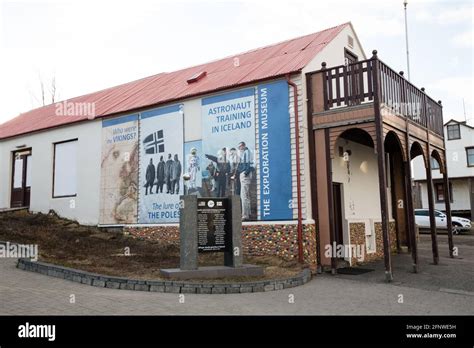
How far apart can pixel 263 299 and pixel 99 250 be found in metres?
6.84

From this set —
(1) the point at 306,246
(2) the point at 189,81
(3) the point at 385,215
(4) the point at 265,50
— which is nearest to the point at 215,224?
(1) the point at 306,246

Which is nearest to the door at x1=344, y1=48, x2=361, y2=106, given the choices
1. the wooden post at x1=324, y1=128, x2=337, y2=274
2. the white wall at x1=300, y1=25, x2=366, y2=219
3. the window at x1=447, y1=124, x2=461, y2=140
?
the wooden post at x1=324, y1=128, x2=337, y2=274

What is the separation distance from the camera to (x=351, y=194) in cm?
1417

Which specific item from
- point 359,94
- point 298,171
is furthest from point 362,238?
point 359,94

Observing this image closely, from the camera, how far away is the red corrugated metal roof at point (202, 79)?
1338 centimetres

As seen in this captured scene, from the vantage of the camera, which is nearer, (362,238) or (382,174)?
(382,174)

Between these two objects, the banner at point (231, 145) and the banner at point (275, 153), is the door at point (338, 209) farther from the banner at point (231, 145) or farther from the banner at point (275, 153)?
the banner at point (231, 145)

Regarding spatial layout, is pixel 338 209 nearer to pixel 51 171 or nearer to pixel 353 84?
pixel 353 84

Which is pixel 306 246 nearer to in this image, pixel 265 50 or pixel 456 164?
pixel 265 50

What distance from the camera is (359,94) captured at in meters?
11.3

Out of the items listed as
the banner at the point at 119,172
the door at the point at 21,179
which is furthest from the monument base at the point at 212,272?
the door at the point at 21,179

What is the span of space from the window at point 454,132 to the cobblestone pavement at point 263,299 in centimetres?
3008
